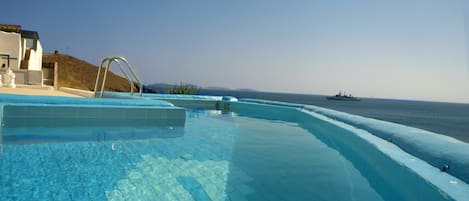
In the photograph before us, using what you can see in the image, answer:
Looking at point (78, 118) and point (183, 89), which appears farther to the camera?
point (183, 89)

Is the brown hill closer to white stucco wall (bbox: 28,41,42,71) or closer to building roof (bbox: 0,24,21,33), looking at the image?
white stucco wall (bbox: 28,41,42,71)

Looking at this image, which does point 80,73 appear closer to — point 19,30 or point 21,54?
point 19,30

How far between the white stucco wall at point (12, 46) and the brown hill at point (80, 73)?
681 cm

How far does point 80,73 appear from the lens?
24.4 meters

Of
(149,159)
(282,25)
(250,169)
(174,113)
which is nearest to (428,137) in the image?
(250,169)

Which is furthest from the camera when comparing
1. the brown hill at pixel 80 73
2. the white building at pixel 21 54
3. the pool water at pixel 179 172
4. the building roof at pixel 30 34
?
the brown hill at pixel 80 73

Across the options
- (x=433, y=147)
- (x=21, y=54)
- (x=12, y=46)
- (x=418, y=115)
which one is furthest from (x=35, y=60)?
(x=418, y=115)

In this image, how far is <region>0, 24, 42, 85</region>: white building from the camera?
13852 millimetres

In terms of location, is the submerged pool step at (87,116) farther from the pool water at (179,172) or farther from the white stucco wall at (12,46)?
the white stucco wall at (12,46)

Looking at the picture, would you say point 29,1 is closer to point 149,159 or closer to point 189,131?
point 189,131

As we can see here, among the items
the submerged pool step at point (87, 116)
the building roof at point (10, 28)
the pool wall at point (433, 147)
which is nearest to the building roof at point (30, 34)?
the building roof at point (10, 28)

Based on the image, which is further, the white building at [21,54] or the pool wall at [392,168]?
Answer: the white building at [21,54]

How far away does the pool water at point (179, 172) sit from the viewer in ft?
9.20

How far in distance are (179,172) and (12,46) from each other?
15.7m
